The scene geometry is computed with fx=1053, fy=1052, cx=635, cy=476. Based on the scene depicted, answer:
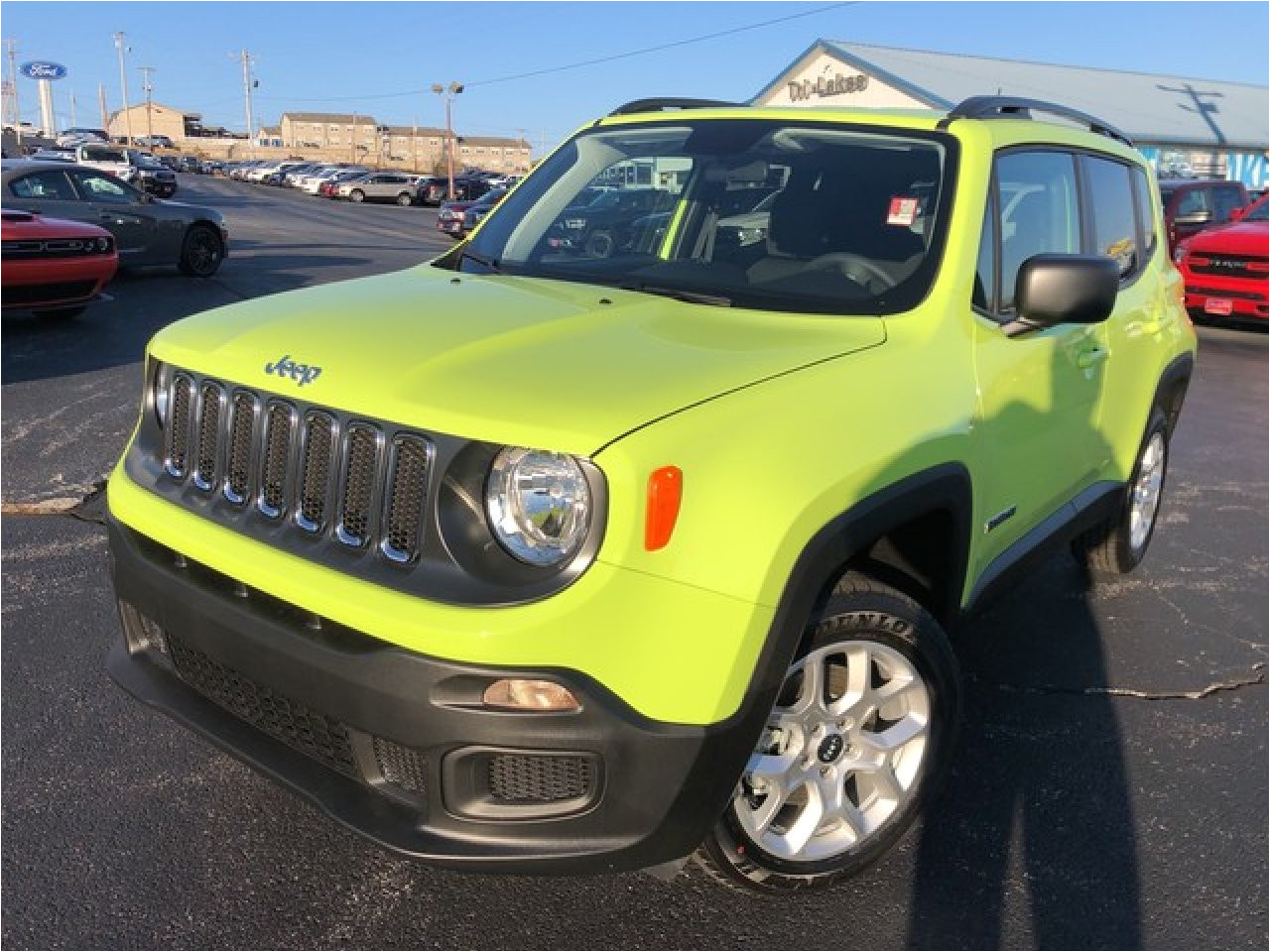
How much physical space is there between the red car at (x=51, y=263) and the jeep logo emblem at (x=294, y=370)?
8.44 m

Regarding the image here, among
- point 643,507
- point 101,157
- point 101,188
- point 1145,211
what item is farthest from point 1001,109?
point 101,157

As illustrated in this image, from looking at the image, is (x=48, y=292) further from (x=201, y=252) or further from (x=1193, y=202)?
(x=1193, y=202)

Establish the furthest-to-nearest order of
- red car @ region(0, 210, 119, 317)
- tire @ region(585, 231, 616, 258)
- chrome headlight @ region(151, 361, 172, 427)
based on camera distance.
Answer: red car @ region(0, 210, 119, 317)
tire @ region(585, 231, 616, 258)
chrome headlight @ region(151, 361, 172, 427)

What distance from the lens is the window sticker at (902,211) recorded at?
3.13m

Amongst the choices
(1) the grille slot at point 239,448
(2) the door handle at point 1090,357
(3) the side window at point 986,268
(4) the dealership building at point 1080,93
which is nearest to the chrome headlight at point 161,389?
(1) the grille slot at point 239,448

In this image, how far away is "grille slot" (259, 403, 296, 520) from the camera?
2393 millimetres

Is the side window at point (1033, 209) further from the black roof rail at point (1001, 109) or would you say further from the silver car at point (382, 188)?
the silver car at point (382, 188)

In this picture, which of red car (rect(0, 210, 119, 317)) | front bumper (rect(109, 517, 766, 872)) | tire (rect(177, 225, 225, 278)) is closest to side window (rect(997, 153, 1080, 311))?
front bumper (rect(109, 517, 766, 872))

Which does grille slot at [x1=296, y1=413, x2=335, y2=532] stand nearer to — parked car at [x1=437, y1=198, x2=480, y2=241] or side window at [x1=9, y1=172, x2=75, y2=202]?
side window at [x1=9, y1=172, x2=75, y2=202]

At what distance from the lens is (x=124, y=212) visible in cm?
1411

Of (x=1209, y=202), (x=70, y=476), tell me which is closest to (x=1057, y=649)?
(x=70, y=476)

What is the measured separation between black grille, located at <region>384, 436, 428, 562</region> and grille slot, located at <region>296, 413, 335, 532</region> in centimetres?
20

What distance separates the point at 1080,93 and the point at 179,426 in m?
49.9

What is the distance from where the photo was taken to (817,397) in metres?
2.38
